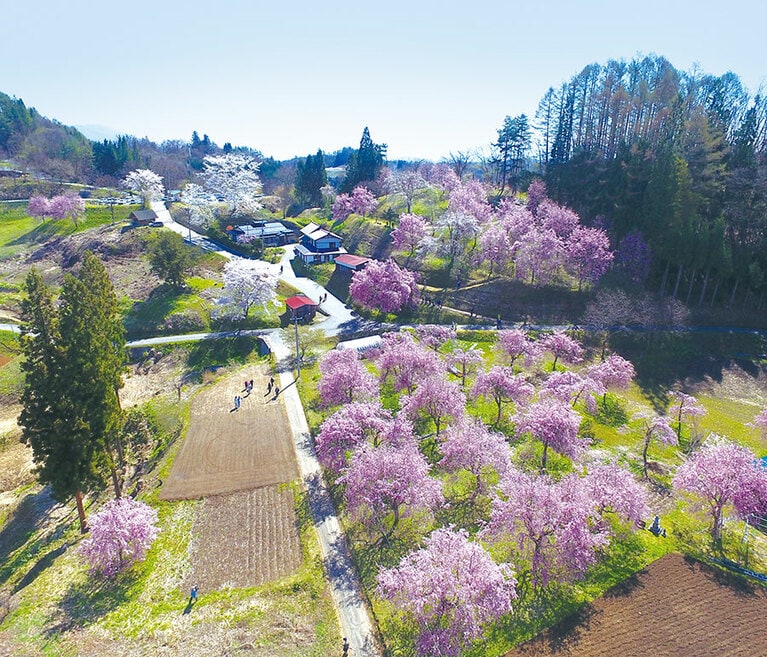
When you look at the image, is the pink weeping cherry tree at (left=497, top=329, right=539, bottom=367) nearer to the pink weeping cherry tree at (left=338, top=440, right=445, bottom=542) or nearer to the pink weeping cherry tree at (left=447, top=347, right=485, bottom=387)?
the pink weeping cherry tree at (left=447, top=347, right=485, bottom=387)

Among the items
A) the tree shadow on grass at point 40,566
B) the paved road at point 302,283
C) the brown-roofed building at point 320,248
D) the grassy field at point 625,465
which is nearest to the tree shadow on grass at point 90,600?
the tree shadow on grass at point 40,566

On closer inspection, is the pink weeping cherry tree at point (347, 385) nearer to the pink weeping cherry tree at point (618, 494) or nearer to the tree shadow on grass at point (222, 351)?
the pink weeping cherry tree at point (618, 494)

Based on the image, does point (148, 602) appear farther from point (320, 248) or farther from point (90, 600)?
point (320, 248)

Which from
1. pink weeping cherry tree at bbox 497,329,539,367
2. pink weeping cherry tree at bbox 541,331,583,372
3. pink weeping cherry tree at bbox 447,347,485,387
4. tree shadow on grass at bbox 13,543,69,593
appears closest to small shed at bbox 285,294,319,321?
pink weeping cherry tree at bbox 447,347,485,387

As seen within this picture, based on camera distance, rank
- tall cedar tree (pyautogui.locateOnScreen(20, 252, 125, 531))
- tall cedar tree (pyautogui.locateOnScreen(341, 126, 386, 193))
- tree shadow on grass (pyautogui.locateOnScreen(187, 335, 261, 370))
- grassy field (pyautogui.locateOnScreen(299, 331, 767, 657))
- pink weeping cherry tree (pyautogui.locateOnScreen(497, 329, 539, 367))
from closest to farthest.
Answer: grassy field (pyautogui.locateOnScreen(299, 331, 767, 657))
tall cedar tree (pyautogui.locateOnScreen(20, 252, 125, 531))
pink weeping cherry tree (pyautogui.locateOnScreen(497, 329, 539, 367))
tree shadow on grass (pyautogui.locateOnScreen(187, 335, 261, 370))
tall cedar tree (pyautogui.locateOnScreen(341, 126, 386, 193))

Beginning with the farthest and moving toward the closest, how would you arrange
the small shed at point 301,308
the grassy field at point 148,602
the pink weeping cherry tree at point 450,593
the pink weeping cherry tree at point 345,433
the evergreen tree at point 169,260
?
1. the evergreen tree at point 169,260
2. the small shed at point 301,308
3. the pink weeping cherry tree at point 345,433
4. the grassy field at point 148,602
5. the pink weeping cherry tree at point 450,593

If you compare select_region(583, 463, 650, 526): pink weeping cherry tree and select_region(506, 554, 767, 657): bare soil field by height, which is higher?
select_region(583, 463, 650, 526): pink weeping cherry tree

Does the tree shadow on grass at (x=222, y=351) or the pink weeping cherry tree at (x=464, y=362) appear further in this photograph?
→ the tree shadow on grass at (x=222, y=351)
